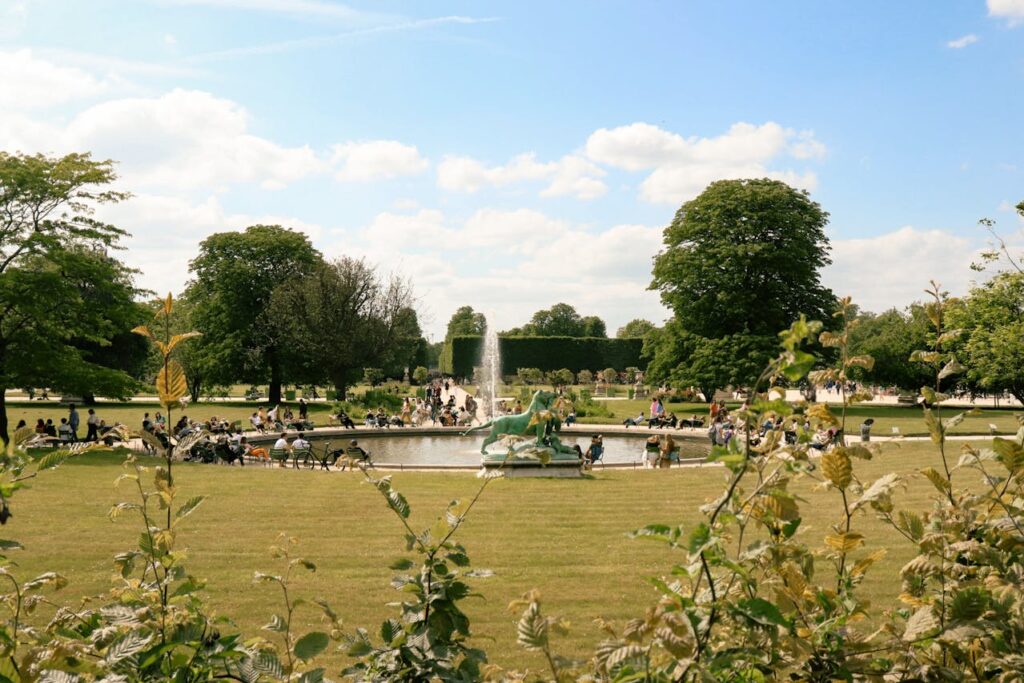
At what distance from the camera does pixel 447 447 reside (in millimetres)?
29500

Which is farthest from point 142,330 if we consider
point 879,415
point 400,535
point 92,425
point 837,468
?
point 879,415

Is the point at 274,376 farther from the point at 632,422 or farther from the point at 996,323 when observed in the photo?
the point at 996,323

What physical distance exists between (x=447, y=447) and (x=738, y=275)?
2176 centimetres

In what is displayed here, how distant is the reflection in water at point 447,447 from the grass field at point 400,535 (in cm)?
465

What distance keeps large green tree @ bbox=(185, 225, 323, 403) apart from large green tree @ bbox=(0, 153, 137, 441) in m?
23.4

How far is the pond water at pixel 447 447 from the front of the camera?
84.0 feet

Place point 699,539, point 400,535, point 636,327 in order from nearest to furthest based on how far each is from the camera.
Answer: point 699,539 < point 400,535 < point 636,327

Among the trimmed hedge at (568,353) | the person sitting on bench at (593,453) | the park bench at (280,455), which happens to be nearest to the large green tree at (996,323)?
the person sitting on bench at (593,453)

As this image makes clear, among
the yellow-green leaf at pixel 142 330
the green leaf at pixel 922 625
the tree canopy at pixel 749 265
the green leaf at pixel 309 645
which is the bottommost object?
the green leaf at pixel 309 645

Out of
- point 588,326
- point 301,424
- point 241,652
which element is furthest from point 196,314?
point 588,326

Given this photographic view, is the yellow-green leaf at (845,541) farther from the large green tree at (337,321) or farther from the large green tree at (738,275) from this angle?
the large green tree at (337,321)

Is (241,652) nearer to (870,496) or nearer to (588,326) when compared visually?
(870,496)

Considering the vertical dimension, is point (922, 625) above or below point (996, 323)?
below

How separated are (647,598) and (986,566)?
7.48m
